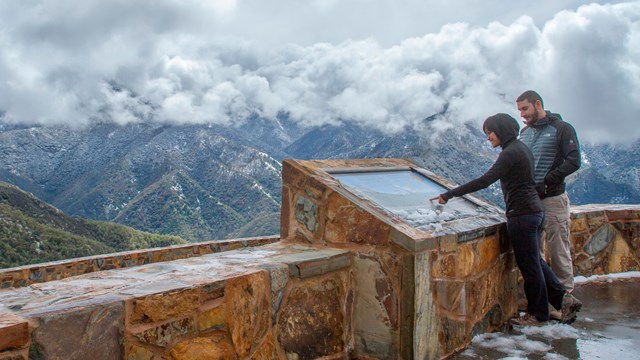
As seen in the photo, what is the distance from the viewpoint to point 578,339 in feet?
11.5

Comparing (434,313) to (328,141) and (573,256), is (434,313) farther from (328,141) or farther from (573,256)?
(328,141)

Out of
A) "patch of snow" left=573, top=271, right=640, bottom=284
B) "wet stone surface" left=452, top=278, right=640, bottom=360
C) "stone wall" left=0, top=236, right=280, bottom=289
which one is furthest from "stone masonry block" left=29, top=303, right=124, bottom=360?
"patch of snow" left=573, top=271, right=640, bottom=284

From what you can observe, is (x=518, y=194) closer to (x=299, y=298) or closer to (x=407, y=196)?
(x=407, y=196)

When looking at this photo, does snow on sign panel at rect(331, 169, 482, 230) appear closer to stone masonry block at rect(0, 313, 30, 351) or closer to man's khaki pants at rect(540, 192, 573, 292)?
man's khaki pants at rect(540, 192, 573, 292)

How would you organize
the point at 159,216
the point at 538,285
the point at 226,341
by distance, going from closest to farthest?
the point at 226,341 < the point at 538,285 < the point at 159,216

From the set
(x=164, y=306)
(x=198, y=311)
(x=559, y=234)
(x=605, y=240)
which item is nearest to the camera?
(x=164, y=306)

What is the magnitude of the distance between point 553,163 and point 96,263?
16.5 feet

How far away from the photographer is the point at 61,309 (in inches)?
69.7

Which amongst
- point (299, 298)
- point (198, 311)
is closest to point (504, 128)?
point (299, 298)

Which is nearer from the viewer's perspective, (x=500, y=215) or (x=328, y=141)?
(x=500, y=215)

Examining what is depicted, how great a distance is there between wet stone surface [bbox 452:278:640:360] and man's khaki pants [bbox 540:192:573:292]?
0.37m

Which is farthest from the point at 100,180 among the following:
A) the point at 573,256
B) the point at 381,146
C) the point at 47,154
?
the point at 573,256

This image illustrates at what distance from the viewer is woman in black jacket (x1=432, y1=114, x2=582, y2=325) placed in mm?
3385

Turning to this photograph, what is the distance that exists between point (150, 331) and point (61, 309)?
0.33 m
